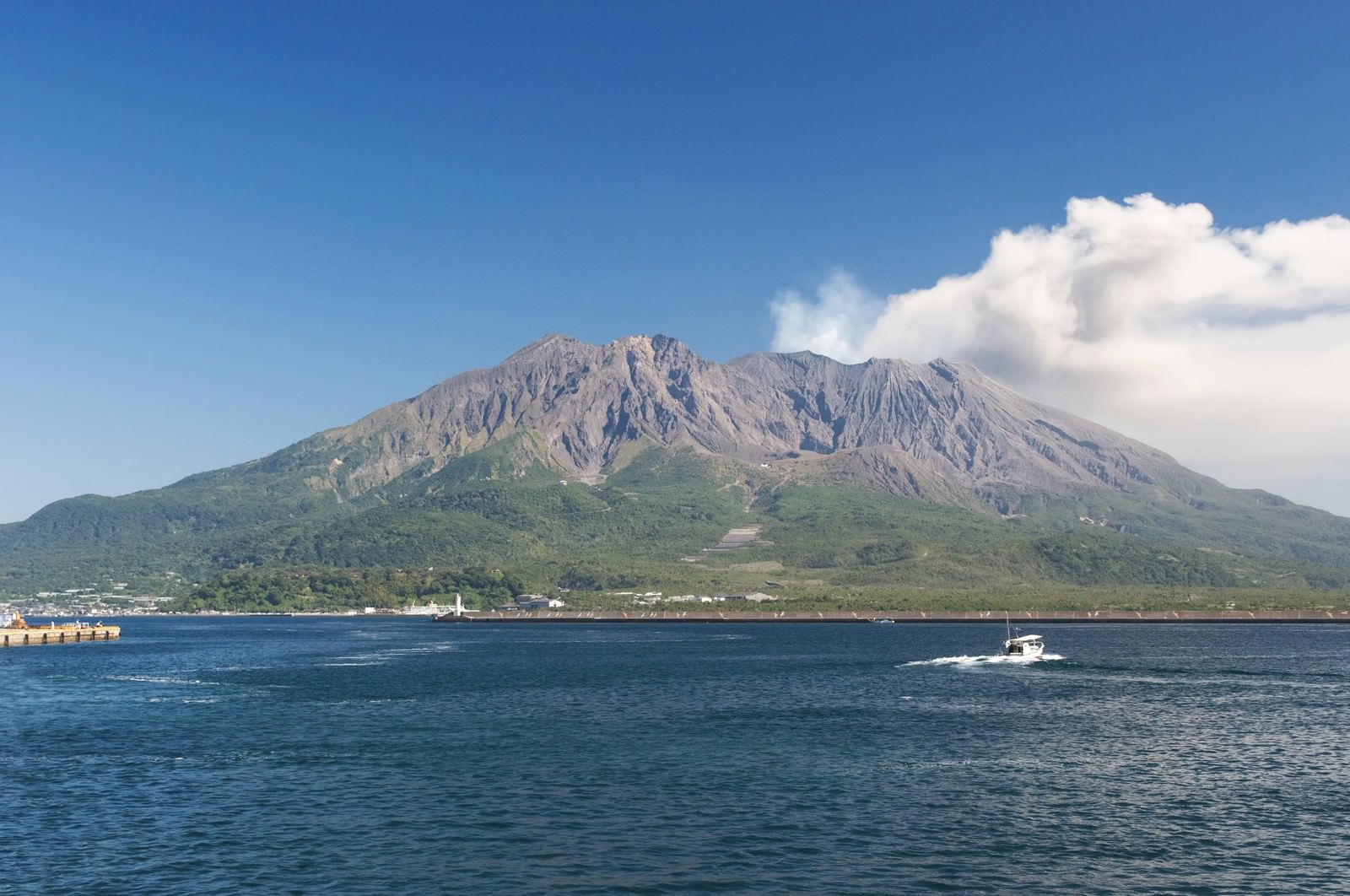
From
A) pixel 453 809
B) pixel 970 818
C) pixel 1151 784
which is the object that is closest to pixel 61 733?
→ pixel 453 809

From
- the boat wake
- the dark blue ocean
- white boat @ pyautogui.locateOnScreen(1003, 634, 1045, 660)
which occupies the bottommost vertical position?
the boat wake

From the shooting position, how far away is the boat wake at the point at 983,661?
534ft

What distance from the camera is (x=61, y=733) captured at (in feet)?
299

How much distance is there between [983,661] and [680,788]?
111505mm

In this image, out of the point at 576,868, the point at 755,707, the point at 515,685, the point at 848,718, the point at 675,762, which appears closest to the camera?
the point at 576,868

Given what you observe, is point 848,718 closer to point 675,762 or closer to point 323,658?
point 675,762

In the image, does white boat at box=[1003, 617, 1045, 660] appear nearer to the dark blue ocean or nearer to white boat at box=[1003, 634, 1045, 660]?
white boat at box=[1003, 634, 1045, 660]

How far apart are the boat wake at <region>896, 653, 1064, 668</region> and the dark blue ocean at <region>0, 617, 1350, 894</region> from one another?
106 feet

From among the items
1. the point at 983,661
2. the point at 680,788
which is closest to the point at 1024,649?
the point at 983,661

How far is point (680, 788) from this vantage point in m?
67.3

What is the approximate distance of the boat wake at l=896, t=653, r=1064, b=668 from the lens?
6403 inches

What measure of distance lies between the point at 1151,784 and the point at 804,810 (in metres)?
23.5

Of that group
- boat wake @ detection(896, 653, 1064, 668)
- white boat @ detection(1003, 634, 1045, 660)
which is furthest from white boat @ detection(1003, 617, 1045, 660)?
boat wake @ detection(896, 653, 1064, 668)

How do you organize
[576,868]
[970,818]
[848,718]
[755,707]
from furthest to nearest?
[755,707], [848,718], [970,818], [576,868]
